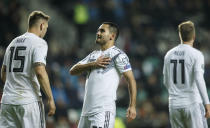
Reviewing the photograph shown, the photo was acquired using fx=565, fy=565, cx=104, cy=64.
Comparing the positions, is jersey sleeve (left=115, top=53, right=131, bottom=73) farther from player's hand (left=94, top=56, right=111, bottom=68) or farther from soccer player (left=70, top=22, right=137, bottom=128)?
player's hand (left=94, top=56, right=111, bottom=68)

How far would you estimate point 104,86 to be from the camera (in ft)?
23.1

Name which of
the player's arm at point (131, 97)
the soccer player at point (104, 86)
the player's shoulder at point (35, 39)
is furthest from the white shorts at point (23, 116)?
the player's arm at point (131, 97)

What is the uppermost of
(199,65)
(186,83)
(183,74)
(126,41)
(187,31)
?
(126,41)

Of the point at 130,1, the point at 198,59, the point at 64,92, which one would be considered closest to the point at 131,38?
the point at 130,1

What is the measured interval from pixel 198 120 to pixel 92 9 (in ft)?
32.7

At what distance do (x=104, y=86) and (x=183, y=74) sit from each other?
50.4 inches

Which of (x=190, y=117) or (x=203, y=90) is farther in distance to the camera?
(x=190, y=117)

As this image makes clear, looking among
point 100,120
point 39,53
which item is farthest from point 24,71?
point 100,120

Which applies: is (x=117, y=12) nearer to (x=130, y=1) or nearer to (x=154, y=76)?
(x=130, y=1)

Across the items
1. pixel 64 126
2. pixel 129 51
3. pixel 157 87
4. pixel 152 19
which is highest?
pixel 152 19

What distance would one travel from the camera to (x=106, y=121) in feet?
22.7

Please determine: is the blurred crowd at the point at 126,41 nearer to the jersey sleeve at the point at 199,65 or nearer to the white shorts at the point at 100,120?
the jersey sleeve at the point at 199,65

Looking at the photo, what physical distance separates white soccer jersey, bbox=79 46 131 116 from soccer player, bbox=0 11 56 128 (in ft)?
2.00

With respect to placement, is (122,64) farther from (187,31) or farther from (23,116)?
(23,116)
